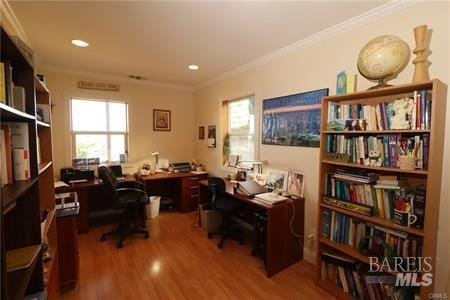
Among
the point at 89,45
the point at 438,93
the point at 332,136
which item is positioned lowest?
the point at 332,136

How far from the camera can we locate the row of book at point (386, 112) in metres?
1.44

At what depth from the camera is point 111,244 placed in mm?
2875

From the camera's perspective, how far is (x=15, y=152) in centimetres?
111

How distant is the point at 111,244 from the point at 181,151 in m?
2.24

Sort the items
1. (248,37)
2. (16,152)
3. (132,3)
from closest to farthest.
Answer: (16,152) < (132,3) < (248,37)

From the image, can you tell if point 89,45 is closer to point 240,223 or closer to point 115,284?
point 115,284

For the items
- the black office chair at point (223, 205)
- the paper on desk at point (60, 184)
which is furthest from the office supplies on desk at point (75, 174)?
the black office chair at point (223, 205)

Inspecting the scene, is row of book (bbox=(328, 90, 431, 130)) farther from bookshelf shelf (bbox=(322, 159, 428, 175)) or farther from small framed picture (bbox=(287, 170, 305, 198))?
small framed picture (bbox=(287, 170, 305, 198))

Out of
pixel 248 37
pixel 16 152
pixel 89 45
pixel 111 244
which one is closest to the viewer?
pixel 16 152

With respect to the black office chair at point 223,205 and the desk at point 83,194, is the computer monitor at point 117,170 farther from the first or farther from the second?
the black office chair at point 223,205

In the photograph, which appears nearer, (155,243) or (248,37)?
(248,37)

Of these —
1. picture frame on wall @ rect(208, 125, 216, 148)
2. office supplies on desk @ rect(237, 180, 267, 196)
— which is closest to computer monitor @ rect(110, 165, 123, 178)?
picture frame on wall @ rect(208, 125, 216, 148)

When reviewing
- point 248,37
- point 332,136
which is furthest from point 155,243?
point 248,37

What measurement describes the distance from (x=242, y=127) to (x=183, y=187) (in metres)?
1.49
